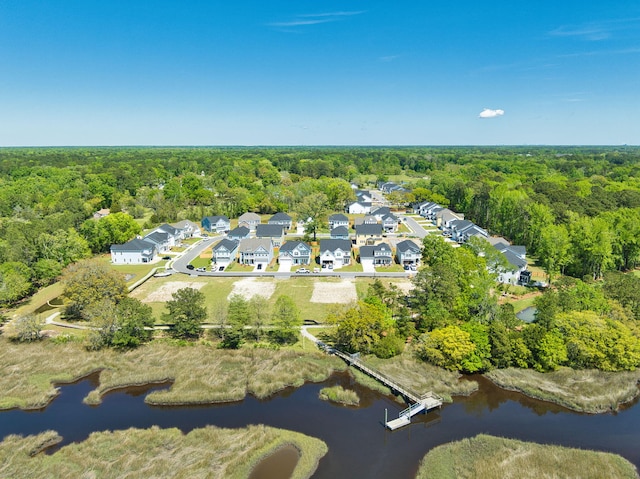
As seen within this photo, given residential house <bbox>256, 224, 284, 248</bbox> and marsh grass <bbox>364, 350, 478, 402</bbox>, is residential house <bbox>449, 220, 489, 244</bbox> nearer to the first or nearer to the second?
residential house <bbox>256, 224, 284, 248</bbox>

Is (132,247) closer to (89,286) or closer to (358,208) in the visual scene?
(89,286)

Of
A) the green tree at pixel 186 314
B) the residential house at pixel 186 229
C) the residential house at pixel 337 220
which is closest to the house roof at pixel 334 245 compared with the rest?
the residential house at pixel 337 220

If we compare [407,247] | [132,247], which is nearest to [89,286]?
[132,247]

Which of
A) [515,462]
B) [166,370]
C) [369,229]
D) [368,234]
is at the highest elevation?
[369,229]

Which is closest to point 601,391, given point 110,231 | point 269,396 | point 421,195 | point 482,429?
point 482,429

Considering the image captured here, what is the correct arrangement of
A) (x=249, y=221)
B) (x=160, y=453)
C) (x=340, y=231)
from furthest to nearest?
(x=249, y=221)
(x=340, y=231)
(x=160, y=453)

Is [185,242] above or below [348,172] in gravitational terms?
below

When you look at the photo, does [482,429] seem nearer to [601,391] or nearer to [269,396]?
[601,391]

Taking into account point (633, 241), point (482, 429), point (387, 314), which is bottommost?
point (482, 429)
